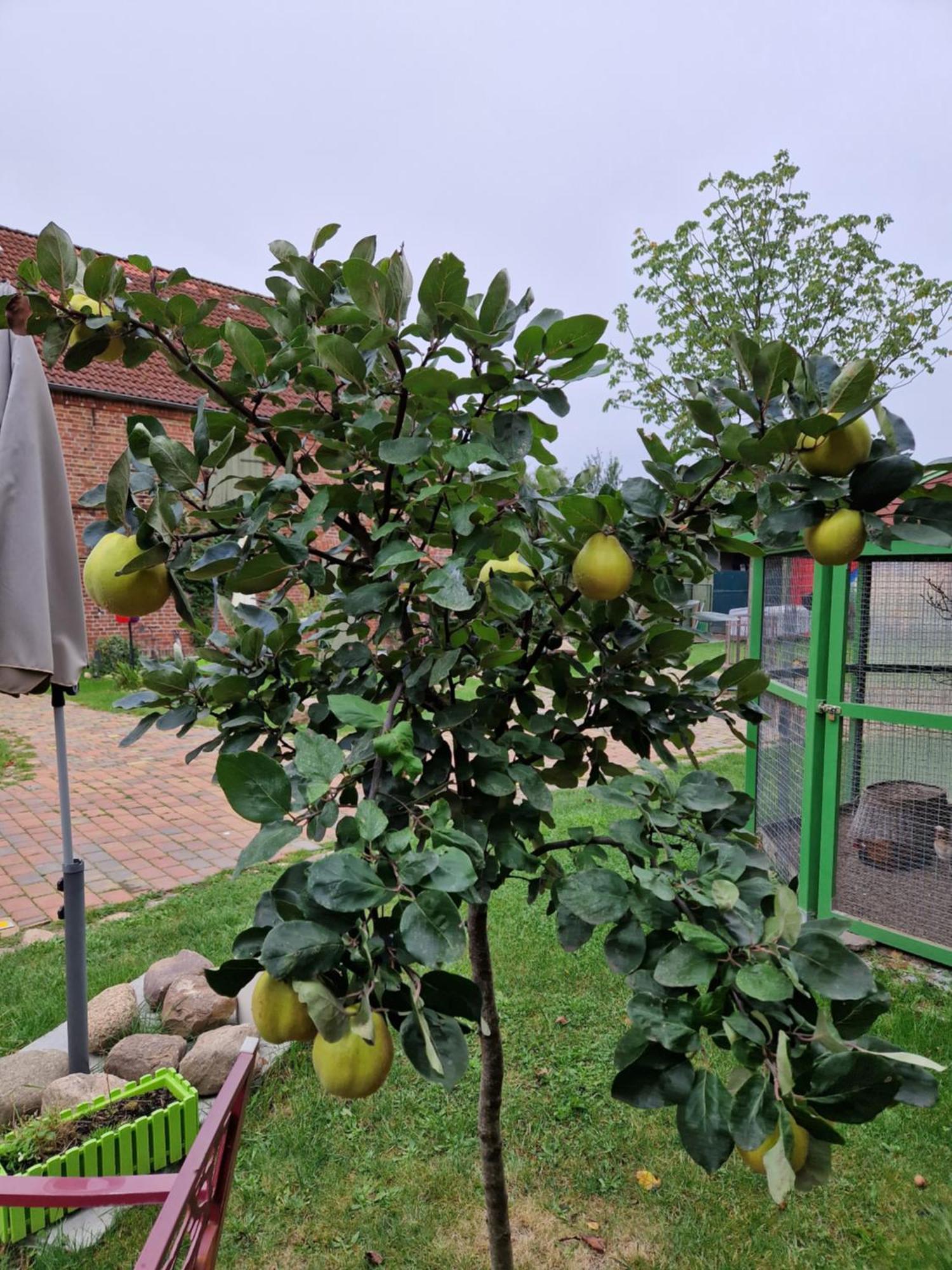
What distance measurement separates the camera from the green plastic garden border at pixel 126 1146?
6.97 feet

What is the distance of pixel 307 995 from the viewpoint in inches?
26.0

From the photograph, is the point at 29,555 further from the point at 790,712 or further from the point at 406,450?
the point at 790,712

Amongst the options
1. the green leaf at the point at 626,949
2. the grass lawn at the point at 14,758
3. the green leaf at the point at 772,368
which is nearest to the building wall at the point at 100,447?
the grass lawn at the point at 14,758

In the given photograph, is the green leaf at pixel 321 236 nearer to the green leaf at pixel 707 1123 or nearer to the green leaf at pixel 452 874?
the green leaf at pixel 452 874

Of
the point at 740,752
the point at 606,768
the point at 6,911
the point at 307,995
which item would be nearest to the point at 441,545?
the point at 606,768

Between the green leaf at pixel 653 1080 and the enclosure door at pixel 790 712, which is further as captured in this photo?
the enclosure door at pixel 790 712

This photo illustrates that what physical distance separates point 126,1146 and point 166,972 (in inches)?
40.8

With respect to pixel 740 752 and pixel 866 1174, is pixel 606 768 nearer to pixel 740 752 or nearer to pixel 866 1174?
pixel 866 1174

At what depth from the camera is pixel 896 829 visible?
3627 millimetres

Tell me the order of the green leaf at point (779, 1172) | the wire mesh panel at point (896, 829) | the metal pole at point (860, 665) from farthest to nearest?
the metal pole at point (860, 665) < the wire mesh panel at point (896, 829) < the green leaf at point (779, 1172)

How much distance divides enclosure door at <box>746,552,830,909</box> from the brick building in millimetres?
10037

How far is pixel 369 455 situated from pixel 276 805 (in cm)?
63

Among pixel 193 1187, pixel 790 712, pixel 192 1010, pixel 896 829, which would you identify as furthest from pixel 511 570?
pixel 790 712

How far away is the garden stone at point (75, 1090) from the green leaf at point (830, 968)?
97.3 inches
